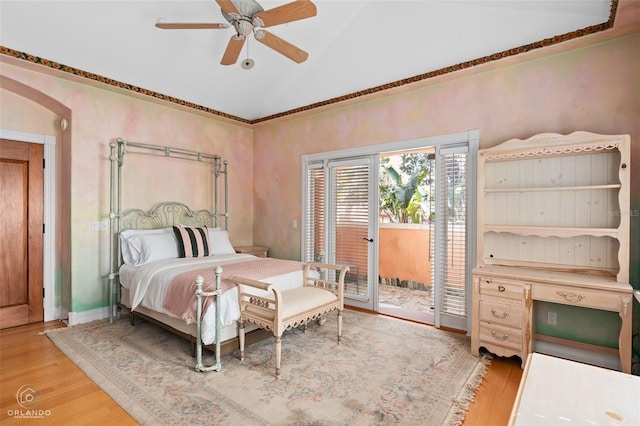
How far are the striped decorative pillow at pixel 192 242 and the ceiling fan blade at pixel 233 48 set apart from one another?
2.12 m

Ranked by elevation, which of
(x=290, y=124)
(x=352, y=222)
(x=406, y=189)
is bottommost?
(x=352, y=222)

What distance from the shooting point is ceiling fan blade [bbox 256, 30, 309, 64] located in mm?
2606

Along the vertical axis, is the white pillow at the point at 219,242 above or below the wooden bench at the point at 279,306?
above

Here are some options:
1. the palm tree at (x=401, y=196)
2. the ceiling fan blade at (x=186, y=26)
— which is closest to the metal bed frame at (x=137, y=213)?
the ceiling fan blade at (x=186, y=26)

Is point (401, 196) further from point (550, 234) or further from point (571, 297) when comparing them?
point (571, 297)

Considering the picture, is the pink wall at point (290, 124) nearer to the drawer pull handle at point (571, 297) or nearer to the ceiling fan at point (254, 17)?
the drawer pull handle at point (571, 297)

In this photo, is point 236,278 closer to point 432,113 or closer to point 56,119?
point 432,113

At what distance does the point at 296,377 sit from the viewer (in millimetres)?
2617

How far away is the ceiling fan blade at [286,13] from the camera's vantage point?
223 centimetres

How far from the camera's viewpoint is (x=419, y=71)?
3654mm

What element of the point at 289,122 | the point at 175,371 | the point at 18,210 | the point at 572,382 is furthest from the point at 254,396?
the point at 289,122

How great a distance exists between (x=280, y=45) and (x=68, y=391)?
3150 mm

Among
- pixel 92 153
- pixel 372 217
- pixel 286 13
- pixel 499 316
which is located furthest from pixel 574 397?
pixel 92 153

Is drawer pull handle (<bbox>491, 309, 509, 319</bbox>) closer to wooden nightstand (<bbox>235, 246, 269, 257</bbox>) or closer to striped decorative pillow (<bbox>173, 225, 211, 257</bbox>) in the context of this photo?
striped decorative pillow (<bbox>173, 225, 211, 257</bbox>)
